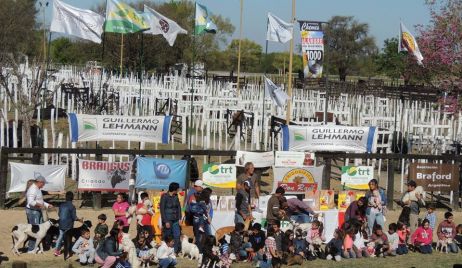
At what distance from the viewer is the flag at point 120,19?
2639 centimetres

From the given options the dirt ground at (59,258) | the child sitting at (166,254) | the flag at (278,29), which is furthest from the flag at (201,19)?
the child sitting at (166,254)

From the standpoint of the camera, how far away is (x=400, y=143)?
87.1ft

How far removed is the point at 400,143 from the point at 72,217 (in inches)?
567

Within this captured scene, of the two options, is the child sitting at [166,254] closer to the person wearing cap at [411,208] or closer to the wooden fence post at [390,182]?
→ the person wearing cap at [411,208]

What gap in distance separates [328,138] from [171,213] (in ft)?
23.7

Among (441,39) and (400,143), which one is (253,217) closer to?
(400,143)

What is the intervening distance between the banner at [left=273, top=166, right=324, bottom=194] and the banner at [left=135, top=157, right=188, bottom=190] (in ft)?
7.39

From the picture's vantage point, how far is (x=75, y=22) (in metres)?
24.7

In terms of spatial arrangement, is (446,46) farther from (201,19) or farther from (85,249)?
(85,249)

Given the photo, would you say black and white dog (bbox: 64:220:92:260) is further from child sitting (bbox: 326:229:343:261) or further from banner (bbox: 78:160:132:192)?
child sitting (bbox: 326:229:343:261)

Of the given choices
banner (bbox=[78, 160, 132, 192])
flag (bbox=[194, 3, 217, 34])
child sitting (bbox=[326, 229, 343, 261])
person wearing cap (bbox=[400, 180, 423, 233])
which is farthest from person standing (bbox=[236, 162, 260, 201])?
flag (bbox=[194, 3, 217, 34])

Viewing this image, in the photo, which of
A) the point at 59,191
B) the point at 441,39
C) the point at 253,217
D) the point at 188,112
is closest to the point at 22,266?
the point at 253,217

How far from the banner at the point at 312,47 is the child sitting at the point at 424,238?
917 centimetres

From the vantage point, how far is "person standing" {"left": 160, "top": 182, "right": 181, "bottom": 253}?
15039 mm
